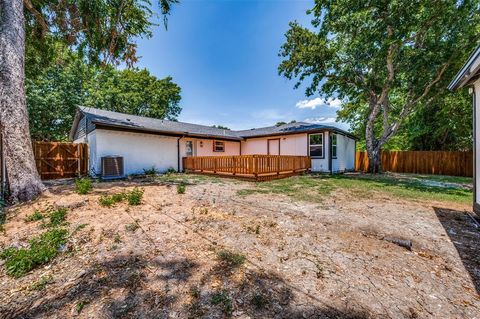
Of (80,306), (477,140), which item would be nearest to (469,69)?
(477,140)

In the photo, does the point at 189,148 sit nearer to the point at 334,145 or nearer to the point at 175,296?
the point at 334,145

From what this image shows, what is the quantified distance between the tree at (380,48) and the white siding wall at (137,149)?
8.48 m

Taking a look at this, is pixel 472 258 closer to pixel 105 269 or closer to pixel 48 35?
pixel 105 269

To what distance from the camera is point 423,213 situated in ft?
14.9

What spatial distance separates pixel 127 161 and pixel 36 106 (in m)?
11.2

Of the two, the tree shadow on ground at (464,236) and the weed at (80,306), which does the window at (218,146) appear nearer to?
the tree shadow on ground at (464,236)

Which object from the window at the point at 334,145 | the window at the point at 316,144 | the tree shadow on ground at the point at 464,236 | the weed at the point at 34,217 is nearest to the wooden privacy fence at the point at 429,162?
the window at the point at 334,145

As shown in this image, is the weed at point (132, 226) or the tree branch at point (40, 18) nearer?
the weed at point (132, 226)

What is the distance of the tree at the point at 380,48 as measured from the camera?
8.84 meters

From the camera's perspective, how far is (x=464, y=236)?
11.0 ft

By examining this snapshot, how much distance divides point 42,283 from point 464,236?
5878 millimetres

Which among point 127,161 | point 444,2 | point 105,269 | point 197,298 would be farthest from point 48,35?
point 444,2

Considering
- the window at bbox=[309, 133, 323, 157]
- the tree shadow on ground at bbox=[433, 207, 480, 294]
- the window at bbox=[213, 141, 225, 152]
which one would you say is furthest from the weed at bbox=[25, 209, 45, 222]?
the window at bbox=[309, 133, 323, 157]

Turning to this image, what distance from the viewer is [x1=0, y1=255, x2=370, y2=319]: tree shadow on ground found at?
5.73ft
